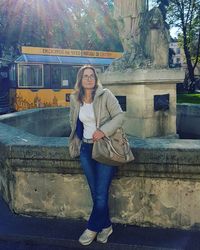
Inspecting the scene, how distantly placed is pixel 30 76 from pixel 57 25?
32.1 feet

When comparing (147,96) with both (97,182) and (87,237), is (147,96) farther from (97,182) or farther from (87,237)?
(87,237)

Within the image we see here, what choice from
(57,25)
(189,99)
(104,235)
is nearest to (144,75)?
(104,235)

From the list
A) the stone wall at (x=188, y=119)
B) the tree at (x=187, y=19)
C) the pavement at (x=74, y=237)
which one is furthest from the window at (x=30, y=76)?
the tree at (x=187, y=19)

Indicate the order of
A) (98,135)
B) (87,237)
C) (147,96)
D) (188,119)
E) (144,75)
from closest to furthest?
(98,135) < (87,237) < (144,75) < (147,96) < (188,119)

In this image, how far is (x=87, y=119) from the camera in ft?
10.9

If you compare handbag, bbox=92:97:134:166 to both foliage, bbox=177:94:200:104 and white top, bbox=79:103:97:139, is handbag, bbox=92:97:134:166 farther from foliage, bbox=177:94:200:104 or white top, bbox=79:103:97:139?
foliage, bbox=177:94:200:104

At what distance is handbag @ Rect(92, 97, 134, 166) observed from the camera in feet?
10.3

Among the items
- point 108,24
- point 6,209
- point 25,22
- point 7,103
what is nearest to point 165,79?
point 6,209

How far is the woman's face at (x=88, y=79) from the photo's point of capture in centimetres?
334

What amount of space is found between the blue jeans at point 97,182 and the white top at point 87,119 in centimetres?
12

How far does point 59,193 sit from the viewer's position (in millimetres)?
3838

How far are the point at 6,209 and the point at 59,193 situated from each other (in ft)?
2.53

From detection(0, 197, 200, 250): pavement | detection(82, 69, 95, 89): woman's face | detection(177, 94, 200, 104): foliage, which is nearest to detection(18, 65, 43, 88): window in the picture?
detection(177, 94, 200, 104): foliage

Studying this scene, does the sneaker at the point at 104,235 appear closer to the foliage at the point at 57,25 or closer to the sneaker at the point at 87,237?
the sneaker at the point at 87,237
